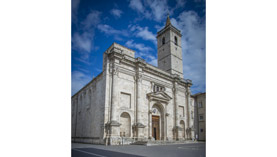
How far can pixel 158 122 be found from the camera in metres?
16.9

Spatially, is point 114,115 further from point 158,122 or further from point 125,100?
point 158,122

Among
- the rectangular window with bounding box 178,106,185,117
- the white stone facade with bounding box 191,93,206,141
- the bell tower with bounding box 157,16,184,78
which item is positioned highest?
the bell tower with bounding box 157,16,184,78

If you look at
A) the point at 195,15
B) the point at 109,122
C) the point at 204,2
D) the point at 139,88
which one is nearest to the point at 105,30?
the point at 195,15

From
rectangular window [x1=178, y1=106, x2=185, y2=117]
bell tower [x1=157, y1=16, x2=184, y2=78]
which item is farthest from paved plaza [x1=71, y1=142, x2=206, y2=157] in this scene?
rectangular window [x1=178, y1=106, x2=185, y2=117]

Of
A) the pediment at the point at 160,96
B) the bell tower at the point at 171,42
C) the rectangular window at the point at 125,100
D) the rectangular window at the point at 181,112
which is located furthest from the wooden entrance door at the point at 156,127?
the bell tower at the point at 171,42

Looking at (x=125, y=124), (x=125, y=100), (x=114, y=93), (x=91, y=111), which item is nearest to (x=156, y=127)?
(x=125, y=124)

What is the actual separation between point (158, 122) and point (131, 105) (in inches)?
163

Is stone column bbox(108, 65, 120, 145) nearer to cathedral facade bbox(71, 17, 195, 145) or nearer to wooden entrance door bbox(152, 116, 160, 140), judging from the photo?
cathedral facade bbox(71, 17, 195, 145)

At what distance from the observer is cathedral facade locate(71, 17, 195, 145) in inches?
510

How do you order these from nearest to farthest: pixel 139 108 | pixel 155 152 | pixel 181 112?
1. pixel 155 152
2. pixel 139 108
3. pixel 181 112

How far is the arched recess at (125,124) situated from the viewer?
1370cm

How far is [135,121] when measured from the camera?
14492 millimetres

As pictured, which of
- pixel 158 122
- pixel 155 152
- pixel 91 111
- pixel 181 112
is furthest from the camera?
pixel 181 112
